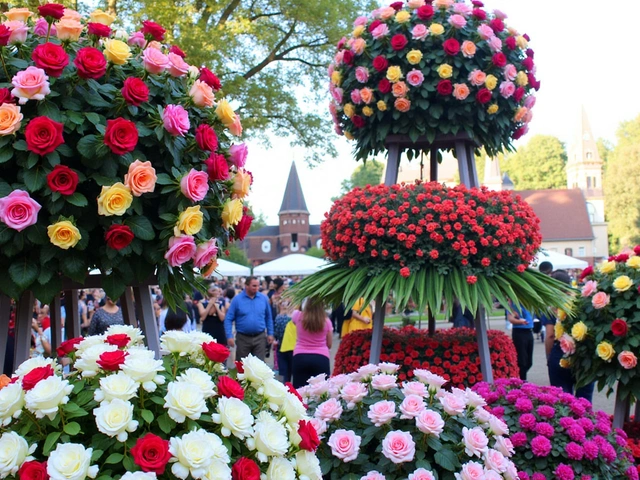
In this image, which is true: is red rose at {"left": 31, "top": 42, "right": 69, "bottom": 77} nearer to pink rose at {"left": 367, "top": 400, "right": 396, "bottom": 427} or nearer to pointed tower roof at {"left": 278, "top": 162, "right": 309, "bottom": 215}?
pink rose at {"left": 367, "top": 400, "right": 396, "bottom": 427}

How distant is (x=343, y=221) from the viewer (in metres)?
5.17

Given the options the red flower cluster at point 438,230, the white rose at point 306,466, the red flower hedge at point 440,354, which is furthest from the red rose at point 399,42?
the white rose at point 306,466

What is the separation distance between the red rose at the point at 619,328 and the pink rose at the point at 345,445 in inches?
126

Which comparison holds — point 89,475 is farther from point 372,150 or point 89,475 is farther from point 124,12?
point 124,12

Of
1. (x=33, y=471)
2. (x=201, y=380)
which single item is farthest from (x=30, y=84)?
(x=33, y=471)

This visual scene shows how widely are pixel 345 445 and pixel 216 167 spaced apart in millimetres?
1367

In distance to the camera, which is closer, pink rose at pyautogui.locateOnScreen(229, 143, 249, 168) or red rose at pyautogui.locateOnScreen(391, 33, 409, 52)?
pink rose at pyautogui.locateOnScreen(229, 143, 249, 168)

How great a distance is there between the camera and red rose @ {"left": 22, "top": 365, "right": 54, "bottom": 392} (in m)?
2.10

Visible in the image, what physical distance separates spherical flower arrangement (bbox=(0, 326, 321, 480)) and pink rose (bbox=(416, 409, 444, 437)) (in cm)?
70

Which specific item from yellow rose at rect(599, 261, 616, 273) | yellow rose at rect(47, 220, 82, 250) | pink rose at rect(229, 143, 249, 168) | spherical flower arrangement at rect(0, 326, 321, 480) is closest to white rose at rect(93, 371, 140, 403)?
spherical flower arrangement at rect(0, 326, 321, 480)

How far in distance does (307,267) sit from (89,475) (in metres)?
16.0

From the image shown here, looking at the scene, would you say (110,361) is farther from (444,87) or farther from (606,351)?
A: (606,351)

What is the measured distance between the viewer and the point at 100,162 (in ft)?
9.18

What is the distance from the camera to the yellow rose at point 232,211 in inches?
125
